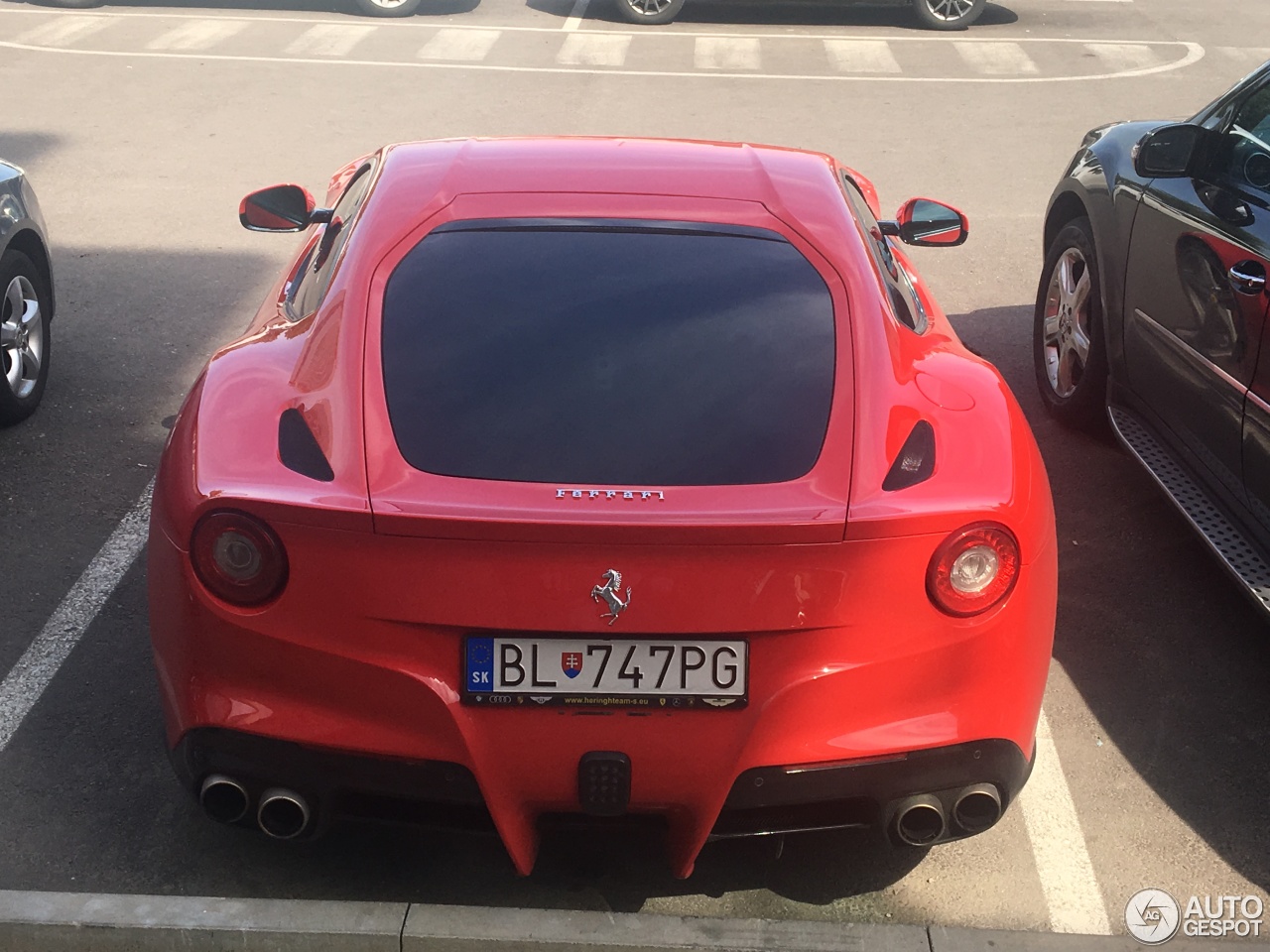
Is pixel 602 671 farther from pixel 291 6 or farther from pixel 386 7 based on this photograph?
pixel 291 6

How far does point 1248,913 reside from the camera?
322 centimetres

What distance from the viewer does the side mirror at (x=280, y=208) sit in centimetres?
445

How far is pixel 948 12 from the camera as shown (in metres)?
16.5

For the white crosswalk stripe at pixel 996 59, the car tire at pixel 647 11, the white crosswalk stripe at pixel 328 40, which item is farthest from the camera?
the car tire at pixel 647 11

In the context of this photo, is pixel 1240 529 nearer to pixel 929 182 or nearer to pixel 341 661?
pixel 341 661

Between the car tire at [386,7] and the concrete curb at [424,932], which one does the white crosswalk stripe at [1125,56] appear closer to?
the car tire at [386,7]

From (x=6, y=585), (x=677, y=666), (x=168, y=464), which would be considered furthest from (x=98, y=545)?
(x=677, y=666)

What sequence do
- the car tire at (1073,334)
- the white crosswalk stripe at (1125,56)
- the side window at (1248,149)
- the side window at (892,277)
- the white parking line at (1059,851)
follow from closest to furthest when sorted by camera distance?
the white parking line at (1059,851) < the side window at (892,277) < the side window at (1248,149) < the car tire at (1073,334) < the white crosswalk stripe at (1125,56)

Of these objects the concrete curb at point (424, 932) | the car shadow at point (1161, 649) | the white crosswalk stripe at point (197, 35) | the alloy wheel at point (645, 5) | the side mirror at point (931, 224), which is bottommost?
the alloy wheel at point (645, 5)

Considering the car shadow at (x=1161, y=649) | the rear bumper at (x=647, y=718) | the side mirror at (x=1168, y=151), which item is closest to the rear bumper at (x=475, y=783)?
the rear bumper at (x=647, y=718)

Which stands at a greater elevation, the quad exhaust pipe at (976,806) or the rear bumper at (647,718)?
the rear bumper at (647,718)

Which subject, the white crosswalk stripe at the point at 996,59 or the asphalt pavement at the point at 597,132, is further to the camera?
the white crosswalk stripe at the point at 996,59

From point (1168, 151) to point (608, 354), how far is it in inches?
100

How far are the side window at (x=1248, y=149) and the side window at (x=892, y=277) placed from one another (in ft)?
4.01
